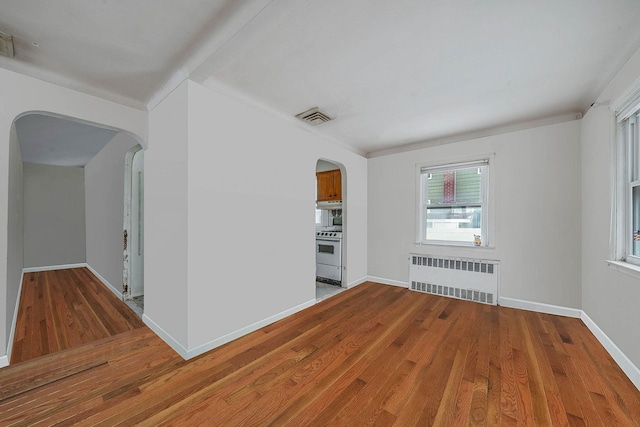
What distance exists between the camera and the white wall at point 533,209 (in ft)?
9.87

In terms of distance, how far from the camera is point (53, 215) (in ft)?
18.9

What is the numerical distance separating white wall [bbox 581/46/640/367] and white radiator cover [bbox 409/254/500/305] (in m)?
0.92

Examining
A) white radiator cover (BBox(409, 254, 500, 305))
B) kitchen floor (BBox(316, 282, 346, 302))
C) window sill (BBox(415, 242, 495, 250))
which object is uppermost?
window sill (BBox(415, 242, 495, 250))

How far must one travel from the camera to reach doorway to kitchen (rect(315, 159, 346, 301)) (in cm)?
427

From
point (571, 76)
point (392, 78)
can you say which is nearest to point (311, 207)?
point (392, 78)

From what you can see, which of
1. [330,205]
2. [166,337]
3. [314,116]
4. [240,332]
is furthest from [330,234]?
[166,337]

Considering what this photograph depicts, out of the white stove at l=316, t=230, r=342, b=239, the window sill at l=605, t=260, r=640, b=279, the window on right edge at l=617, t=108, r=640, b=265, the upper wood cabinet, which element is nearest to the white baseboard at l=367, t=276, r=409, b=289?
the white stove at l=316, t=230, r=342, b=239

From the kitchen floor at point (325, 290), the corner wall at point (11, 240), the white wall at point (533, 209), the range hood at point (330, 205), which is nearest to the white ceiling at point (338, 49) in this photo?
the white wall at point (533, 209)

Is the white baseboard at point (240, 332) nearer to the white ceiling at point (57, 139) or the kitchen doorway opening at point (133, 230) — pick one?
the kitchen doorway opening at point (133, 230)

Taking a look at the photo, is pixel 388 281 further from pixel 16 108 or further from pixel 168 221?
pixel 16 108

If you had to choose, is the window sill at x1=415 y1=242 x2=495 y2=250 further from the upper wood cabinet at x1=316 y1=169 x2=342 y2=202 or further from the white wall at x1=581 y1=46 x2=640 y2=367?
the upper wood cabinet at x1=316 y1=169 x2=342 y2=202

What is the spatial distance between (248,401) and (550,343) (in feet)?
9.17

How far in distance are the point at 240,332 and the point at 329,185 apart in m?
3.10

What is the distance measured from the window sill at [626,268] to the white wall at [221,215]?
2.99 m
